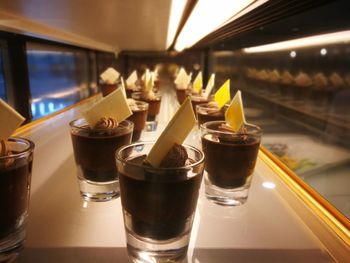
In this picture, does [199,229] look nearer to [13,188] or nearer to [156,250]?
[156,250]

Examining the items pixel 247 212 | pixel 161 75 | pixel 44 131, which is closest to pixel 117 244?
pixel 247 212

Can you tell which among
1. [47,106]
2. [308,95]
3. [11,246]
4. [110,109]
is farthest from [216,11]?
[47,106]

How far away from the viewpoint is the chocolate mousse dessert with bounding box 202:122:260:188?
752mm

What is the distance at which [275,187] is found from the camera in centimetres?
85

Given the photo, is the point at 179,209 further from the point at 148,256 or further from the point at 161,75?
the point at 161,75

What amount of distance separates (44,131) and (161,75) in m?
3.35

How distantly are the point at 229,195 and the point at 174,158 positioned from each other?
0.89 feet

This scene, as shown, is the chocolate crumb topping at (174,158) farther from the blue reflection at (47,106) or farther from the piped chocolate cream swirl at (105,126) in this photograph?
the blue reflection at (47,106)

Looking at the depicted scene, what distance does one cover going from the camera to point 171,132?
543mm

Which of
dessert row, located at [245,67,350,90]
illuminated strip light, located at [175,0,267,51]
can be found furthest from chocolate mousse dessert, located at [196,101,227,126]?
dessert row, located at [245,67,350,90]

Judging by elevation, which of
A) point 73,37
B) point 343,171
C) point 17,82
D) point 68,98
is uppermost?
point 73,37

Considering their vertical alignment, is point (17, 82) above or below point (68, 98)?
above

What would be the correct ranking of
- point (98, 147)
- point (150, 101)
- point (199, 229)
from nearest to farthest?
1. point (199, 229)
2. point (98, 147)
3. point (150, 101)

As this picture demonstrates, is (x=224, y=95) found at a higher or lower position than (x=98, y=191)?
higher
